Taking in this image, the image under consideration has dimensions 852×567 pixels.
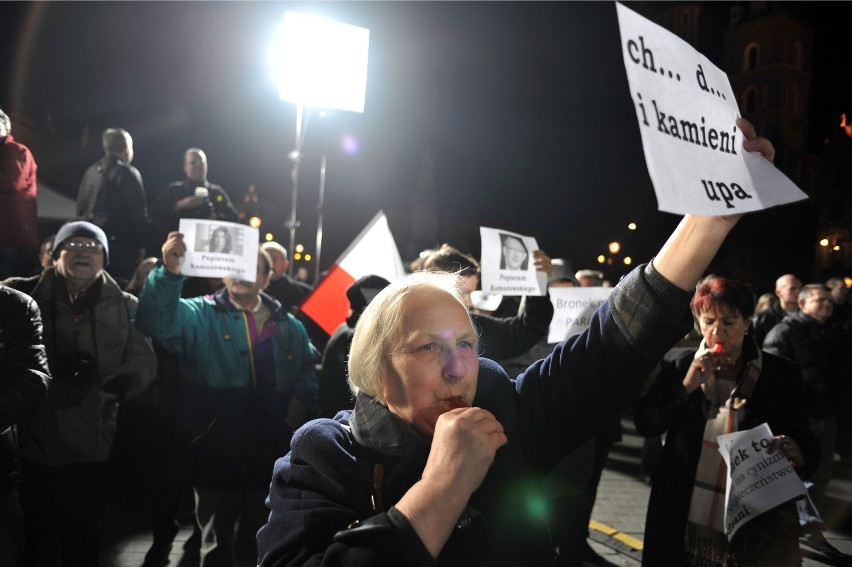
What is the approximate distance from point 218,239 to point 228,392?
1.06 metres

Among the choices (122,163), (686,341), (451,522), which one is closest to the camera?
(451,522)

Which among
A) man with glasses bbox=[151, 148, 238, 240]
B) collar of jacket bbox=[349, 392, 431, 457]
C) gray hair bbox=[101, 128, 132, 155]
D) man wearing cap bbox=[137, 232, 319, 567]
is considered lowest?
man wearing cap bbox=[137, 232, 319, 567]

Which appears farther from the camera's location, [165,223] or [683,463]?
[165,223]

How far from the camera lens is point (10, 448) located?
2920 mm

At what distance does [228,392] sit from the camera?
4129mm

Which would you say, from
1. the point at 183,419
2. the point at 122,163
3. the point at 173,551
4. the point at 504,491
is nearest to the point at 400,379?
the point at 504,491

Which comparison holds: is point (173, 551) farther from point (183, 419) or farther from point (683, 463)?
point (683, 463)

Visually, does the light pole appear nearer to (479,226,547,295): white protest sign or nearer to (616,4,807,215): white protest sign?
(479,226,547,295): white protest sign

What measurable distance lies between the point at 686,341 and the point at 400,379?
20.9 ft

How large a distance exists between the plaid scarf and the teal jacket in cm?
247

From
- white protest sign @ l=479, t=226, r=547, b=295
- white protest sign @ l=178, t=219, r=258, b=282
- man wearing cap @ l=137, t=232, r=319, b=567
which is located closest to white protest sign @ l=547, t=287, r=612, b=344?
white protest sign @ l=479, t=226, r=547, b=295

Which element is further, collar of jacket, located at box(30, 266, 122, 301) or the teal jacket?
the teal jacket

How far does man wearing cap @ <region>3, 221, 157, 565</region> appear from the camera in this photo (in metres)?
3.53

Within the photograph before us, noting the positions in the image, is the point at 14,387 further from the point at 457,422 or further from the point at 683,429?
the point at 683,429
